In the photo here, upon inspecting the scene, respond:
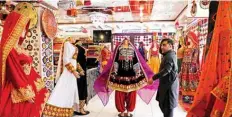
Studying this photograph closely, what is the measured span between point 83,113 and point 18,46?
281 cm

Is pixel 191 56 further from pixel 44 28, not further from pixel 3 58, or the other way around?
pixel 3 58

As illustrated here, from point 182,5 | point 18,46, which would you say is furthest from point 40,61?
point 182,5

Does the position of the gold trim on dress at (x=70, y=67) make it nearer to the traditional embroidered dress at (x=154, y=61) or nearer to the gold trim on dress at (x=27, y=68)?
the gold trim on dress at (x=27, y=68)

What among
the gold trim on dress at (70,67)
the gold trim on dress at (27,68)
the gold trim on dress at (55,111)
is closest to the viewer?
the gold trim on dress at (27,68)

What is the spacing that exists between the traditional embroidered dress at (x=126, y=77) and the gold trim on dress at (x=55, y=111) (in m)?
0.78

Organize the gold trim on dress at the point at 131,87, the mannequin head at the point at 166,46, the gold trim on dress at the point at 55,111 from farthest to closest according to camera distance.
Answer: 1. the gold trim on dress at the point at 131,87
2. the gold trim on dress at the point at 55,111
3. the mannequin head at the point at 166,46

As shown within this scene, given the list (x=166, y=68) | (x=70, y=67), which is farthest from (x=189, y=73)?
(x=70, y=67)

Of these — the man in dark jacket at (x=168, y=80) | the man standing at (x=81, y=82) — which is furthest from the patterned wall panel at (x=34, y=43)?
the man in dark jacket at (x=168, y=80)

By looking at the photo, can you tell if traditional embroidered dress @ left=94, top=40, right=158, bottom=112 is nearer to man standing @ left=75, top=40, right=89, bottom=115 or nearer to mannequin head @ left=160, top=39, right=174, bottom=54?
man standing @ left=75, top=40, right=89, bottom=115

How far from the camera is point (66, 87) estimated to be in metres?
4.39

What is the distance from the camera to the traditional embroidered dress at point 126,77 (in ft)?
15.2

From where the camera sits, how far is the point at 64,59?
4418mm

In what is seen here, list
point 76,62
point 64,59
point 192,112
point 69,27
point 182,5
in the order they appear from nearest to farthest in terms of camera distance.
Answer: point 192,112 → point 64,59 → point 76,62 → point 182,5 → point 69,27

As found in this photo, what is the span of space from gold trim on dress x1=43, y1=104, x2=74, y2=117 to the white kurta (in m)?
0.05
